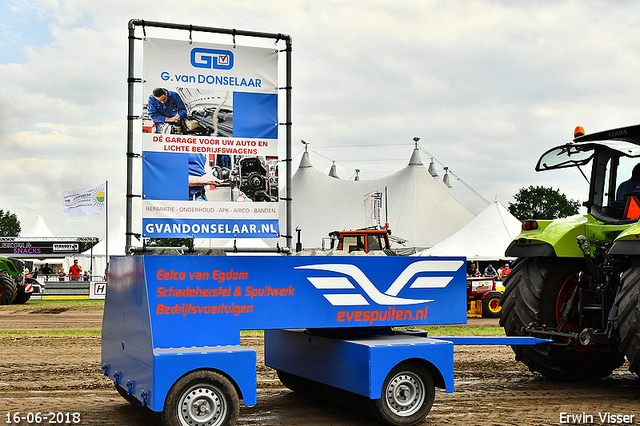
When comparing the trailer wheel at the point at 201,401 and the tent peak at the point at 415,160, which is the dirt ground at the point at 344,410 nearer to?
the trailer wheel at the point at 201,401

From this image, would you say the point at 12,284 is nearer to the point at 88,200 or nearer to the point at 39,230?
the point at 88,200

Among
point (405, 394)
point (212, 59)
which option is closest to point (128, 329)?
point (405, 394)

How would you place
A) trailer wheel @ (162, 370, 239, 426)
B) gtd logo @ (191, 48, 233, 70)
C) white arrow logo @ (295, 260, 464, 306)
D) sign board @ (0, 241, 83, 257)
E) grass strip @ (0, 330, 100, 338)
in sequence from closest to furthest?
1. trailer wheel @ (162, 370, 239, 426)
2. white arrow logo @ (295, 260, 464, 306)
3. gtd logo @ (191, 48, 233, 70)
4. grass strip @ (0, 330, 100, 338)
5. sign board @ (0, 241, 83, 257)

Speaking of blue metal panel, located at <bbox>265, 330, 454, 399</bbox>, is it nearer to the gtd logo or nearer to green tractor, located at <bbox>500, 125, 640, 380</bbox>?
green tractor, located at <bbox>500, 125, 640, 380</bbox>

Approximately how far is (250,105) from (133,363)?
9.89ft

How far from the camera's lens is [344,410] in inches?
252

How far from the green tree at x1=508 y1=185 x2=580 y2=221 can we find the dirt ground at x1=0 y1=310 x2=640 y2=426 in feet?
215

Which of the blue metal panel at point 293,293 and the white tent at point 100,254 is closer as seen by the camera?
the blue metal panel at point 293,293

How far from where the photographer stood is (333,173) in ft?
181

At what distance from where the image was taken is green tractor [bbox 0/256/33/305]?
79.9ft

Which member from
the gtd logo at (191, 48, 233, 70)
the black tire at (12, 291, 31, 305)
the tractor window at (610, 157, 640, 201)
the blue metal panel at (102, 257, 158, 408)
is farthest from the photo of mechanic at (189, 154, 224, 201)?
the black tire at (12, 291, 31, 305)

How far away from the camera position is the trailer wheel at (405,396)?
18.6 feet

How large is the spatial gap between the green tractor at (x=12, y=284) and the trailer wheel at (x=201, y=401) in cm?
2182

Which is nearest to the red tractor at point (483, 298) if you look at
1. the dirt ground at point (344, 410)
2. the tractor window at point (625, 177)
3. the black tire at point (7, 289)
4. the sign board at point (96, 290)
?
the dirt ground at point (344, 410)
